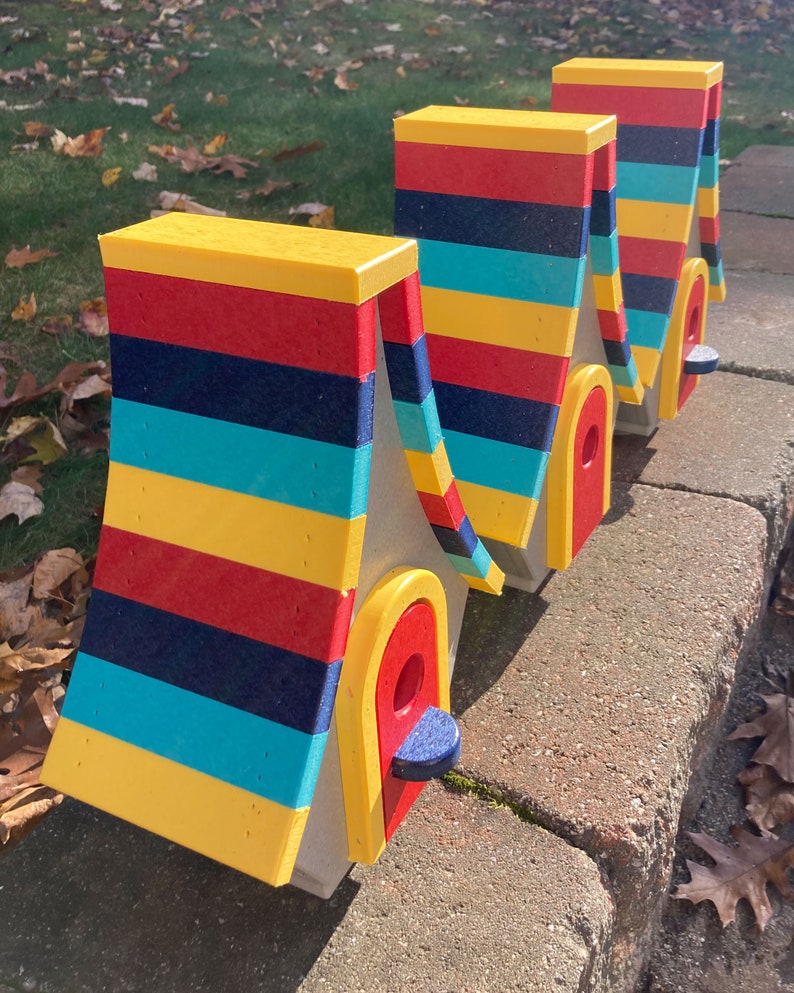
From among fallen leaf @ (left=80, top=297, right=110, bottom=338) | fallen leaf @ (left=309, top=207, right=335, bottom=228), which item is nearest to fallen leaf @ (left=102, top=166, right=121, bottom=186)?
fallen leaf @ (left=309, top=207, right=335, bottom=228)

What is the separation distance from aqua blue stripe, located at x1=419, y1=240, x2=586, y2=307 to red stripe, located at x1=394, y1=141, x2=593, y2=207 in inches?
3.6

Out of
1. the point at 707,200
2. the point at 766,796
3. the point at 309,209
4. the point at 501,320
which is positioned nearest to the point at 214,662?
the point at 501,320

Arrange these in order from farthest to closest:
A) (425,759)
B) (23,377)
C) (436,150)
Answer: (23,377)
(436,150)
(425,759)

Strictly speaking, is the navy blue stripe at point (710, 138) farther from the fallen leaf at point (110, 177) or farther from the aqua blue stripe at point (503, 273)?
the fallen leaf at point (110, 177)

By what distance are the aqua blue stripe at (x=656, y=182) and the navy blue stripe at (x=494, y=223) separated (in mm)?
660

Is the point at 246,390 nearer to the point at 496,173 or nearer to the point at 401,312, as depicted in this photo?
the point at 401,312

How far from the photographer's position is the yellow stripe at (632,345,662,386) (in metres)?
2.11

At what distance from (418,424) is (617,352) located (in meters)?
0.79

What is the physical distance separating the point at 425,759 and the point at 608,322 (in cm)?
93

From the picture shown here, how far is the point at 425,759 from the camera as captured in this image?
1256mm

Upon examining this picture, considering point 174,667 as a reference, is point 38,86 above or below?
above

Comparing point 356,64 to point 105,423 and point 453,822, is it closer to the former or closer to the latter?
point 105,423

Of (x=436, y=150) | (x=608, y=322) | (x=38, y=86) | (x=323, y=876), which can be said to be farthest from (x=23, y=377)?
(x=38, y=86)

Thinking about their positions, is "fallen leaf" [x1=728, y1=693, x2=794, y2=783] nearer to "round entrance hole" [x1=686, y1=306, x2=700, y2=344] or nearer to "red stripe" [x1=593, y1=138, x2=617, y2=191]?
"round entrance hole" [x1=686, y1=306, x2=700, y2=344]
